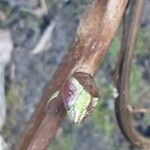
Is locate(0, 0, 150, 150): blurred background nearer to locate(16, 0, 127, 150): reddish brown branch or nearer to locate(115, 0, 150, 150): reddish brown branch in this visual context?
locate(115, 0, 150, 150): reddish brown branch

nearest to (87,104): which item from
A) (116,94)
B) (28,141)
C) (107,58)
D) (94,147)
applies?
(28,141)

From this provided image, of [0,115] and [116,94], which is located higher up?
[116,94]

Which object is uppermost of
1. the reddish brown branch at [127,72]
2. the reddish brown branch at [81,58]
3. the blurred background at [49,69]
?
the reddish brown branch at [81,58]

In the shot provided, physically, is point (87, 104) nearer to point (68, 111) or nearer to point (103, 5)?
point (68, 111)

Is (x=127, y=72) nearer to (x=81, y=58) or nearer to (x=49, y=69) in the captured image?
(x=81, y=58)

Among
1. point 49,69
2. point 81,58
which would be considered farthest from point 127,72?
point 49,69

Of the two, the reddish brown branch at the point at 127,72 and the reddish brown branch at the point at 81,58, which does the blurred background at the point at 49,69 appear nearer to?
the reddish brown branch at the point at 127,72

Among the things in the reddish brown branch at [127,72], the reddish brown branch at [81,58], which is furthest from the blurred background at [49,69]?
the reddish brown branch at [81,58]
